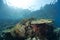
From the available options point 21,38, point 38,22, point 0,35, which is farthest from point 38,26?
point 0,35

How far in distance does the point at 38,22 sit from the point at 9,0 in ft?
2.11

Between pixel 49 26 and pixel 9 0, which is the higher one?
pixel 9 0

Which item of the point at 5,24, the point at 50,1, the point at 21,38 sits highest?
the point at 50,1

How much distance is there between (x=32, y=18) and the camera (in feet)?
12.0

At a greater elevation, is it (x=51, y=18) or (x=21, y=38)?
(x=51, y=18)

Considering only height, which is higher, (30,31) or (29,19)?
(29,19)

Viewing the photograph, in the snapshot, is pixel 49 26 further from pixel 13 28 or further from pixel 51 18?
pixel 13 28

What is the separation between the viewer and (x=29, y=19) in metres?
3.66

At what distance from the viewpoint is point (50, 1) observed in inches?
146

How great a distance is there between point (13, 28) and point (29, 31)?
0.28m

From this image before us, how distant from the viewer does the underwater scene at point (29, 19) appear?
3.62 metres

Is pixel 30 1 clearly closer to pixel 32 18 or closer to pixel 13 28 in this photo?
pixel 32 18

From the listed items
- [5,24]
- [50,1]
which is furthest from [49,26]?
[5,24]

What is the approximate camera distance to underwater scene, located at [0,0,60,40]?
11.9 ft
